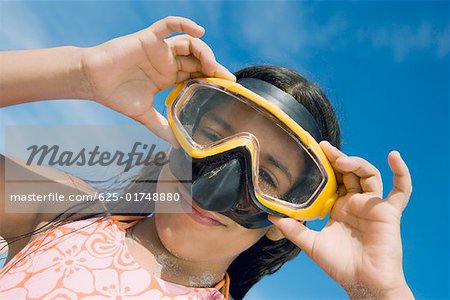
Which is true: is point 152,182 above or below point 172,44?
below

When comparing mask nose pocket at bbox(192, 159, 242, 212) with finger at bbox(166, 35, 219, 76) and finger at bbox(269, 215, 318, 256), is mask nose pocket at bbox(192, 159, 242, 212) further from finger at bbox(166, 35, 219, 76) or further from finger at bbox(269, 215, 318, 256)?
finger at bbox(166, 35, 219, 76)

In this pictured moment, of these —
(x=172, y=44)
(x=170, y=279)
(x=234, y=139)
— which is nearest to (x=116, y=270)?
(x=170, y=279)

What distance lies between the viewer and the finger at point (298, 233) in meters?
2.04

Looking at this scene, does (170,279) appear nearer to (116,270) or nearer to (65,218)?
Result: (116,270)

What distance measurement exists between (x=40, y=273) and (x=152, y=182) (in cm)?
83

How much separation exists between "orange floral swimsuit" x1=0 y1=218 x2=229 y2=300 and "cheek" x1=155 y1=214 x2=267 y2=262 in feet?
0.57

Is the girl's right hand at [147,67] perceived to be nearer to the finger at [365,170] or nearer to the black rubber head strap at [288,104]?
the black rubber head strap at [288,104]

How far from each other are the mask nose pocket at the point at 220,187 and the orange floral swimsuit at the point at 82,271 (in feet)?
1.50

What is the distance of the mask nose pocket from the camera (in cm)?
201

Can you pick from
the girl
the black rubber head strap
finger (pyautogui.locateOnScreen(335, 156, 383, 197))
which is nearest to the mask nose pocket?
the girl

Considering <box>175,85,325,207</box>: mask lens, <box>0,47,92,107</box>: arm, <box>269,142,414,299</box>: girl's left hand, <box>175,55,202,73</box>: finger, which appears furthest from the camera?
<box>175,55,202,73</box>: finger

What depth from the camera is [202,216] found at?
2.14m

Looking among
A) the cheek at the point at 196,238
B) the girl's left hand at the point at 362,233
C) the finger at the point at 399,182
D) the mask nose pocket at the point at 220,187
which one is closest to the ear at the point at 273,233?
the cheek at the point at 196,238

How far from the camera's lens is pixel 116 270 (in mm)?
2021
